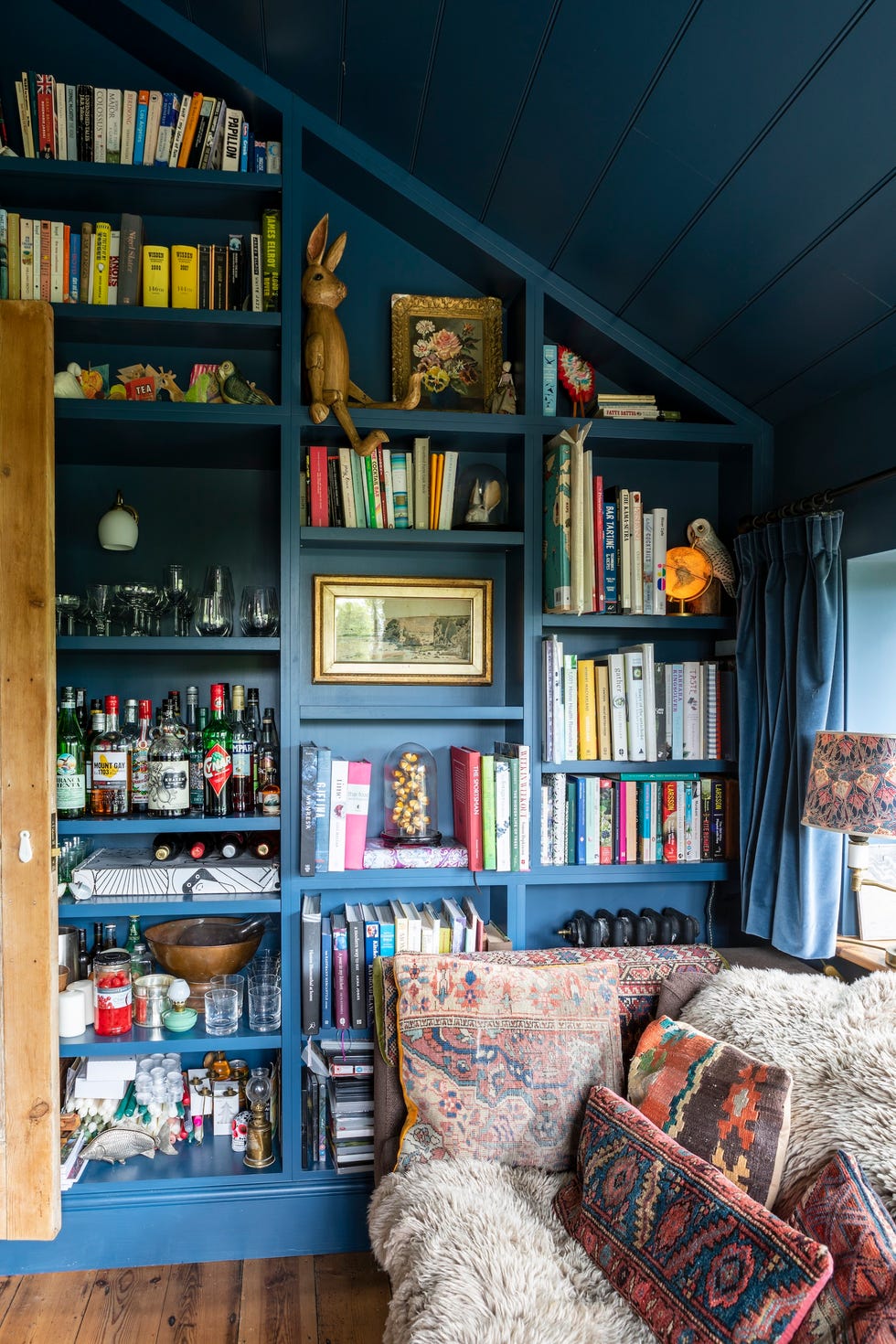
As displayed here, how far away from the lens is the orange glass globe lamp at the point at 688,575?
2391mm

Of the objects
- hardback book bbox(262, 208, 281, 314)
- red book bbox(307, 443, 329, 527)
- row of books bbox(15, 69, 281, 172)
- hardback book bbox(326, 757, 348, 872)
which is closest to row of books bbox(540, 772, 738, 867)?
hardback book bbox(326, 757, 348, 872)

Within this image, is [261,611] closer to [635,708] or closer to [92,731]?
[92,731]

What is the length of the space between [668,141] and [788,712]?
1.29m

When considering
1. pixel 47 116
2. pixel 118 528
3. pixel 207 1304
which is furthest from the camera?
pixel 118 528

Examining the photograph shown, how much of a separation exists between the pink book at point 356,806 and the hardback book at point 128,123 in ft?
5.26

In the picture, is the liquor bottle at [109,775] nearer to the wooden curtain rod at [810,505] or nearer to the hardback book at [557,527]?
the hardback book at [557,527]

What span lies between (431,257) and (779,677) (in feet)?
4.95

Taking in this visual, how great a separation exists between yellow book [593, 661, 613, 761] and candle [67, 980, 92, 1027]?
1436mm

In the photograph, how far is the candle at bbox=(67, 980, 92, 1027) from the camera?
2123 mm

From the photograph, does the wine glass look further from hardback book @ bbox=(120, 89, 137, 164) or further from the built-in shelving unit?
hardback book @ bbox=(120, 89, 137, 164)

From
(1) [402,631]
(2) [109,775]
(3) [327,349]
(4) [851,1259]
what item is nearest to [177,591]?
(2) [109,775]

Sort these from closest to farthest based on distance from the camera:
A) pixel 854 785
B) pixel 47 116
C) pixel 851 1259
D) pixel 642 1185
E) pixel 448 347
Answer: pixel 851 1259 < pixel 642 1185 < pixel 854 785 < pixel 47 116 < pixel 448 347

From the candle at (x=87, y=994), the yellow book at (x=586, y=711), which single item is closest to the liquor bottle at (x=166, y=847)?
the candle at (x=87, y=994)

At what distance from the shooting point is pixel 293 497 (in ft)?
7.03
